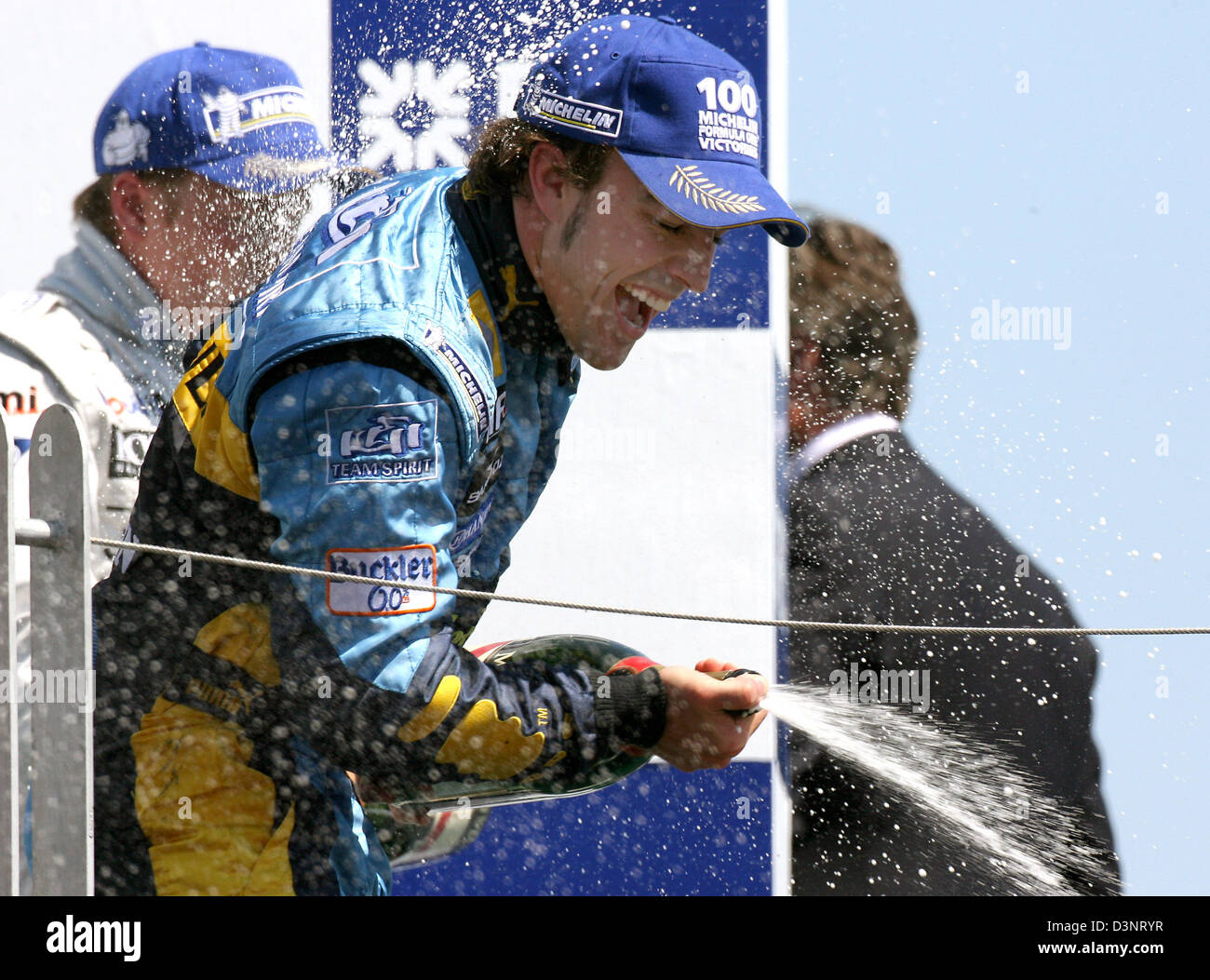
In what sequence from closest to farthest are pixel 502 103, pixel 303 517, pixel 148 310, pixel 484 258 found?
pixel 303 517 → pixel 484 258 → pixel 148 310 → pixel 502 103

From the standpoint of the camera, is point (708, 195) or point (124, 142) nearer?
point (708, 195)

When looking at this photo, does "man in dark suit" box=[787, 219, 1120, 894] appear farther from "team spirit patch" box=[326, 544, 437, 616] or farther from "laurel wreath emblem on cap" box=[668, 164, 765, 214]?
"team spirit patch" box=[326, 544, 437, 616]

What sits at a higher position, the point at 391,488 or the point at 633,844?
the point at 391,488

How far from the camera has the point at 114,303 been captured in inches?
93.8

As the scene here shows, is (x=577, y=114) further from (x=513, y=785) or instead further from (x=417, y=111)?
(x=417, y=111)

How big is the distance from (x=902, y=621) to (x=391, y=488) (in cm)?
107

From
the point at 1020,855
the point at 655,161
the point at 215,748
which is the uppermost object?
the point at 655,161

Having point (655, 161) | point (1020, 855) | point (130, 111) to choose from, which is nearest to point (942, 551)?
point (1020, 855)

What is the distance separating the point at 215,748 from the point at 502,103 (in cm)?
157

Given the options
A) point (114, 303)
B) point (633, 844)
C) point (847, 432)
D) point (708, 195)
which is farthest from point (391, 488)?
point (633, 844)

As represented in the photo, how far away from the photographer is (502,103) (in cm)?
266

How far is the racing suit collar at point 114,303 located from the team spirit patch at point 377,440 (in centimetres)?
115
